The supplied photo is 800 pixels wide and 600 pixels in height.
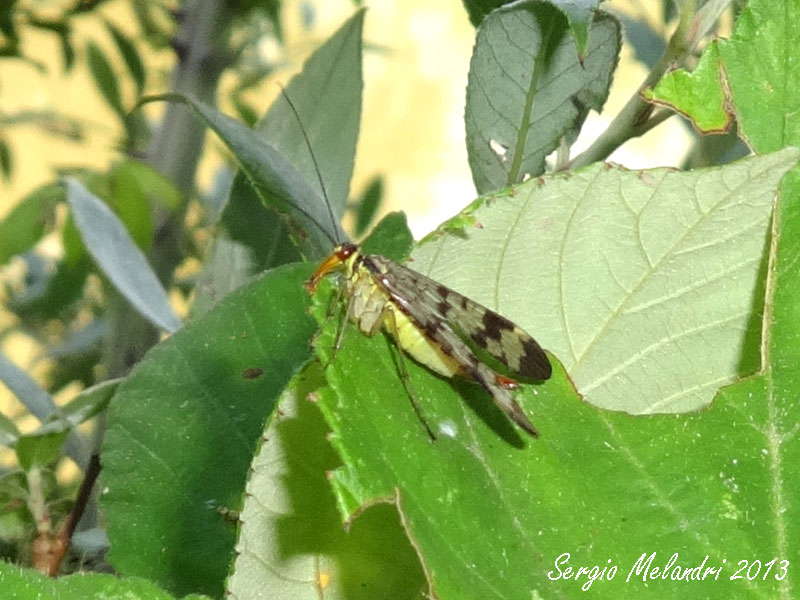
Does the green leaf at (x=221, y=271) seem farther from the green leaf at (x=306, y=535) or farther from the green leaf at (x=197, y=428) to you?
the green leaf at (x=306, y=535)

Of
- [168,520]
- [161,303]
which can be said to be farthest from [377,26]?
[168,520]

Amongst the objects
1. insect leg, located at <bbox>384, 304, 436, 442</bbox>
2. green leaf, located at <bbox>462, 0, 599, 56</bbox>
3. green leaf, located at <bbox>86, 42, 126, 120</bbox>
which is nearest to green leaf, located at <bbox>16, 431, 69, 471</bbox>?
insect leg, located at <bbox>384, 304, 436, 442</bbox>

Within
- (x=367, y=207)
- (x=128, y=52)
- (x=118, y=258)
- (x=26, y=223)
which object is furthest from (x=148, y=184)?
(x=367, y=207)

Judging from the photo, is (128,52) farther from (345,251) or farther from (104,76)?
(345,251)

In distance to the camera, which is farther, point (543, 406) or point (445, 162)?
point (445, 162)

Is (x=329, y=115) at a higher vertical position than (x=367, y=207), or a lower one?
higher

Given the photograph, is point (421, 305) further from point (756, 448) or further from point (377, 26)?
point (377, 26)
